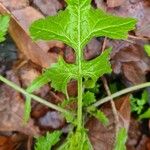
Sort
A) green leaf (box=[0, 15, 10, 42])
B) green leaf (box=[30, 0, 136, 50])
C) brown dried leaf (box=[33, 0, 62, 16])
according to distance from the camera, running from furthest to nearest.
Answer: brown dried leaf (box=[33, 0, 62, 16])
green leaf (box=[0, 15, 10, 42])
green leaf (box=[30, 0, 136, 50])

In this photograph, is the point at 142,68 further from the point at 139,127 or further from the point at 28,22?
the point at 28,22

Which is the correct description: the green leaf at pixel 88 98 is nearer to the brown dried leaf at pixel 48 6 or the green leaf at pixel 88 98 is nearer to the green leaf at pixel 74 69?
the green leaf at pixel 74 69

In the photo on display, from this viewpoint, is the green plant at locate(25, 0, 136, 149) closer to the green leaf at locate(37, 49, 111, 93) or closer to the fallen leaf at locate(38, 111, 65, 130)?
the green leaf at locate(37, 49, 111, 93)

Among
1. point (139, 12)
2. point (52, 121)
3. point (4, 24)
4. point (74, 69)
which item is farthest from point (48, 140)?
point (139, 12)

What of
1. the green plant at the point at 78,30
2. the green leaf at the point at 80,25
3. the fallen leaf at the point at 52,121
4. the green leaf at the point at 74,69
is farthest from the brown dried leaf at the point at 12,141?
the green leaf at the point at 80,25

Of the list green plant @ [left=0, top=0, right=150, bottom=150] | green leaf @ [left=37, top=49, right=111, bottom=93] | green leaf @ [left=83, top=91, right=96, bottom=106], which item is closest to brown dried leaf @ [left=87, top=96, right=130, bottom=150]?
green leaf @ [left=83, top=91, right=96, bottom=106]

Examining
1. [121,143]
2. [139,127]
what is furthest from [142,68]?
[121,143]
